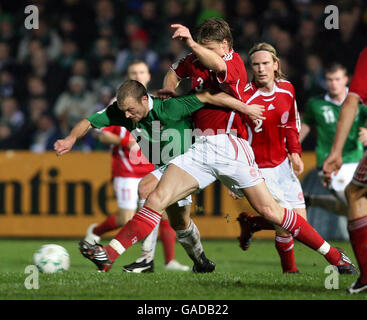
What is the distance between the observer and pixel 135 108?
5996 mm

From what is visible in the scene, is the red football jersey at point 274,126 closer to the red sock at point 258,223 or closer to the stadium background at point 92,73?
the red sock at point 258,223

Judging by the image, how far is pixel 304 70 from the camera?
12531mm

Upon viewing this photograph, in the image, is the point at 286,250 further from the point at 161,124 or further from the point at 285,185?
the point at 161,124

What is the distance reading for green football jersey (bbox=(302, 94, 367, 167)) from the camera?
9422 millimetres

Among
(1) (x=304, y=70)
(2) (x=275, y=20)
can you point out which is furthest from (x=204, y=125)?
(2) (x=275, y=20)

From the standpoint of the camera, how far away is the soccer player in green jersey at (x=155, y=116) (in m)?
6.01

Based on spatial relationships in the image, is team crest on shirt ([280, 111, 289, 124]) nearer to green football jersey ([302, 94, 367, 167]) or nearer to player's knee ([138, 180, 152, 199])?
player's knee ([138, 180, 152, 199])

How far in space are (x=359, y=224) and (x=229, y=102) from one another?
4.63ft

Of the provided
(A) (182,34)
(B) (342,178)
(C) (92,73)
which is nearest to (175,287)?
(A) (182,34)

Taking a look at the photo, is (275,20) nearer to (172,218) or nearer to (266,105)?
(266,105)

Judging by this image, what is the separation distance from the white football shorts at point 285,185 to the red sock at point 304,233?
0.85 meters

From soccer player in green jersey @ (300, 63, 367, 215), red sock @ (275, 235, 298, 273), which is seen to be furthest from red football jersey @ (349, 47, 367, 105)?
soccer player in green jersey @ (300, 63, 367, 215)

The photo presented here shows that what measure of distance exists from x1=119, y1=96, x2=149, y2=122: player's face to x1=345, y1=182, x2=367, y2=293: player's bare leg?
5.48 ft

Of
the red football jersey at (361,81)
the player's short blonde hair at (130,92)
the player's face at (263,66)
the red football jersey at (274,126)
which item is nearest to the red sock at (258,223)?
the red football jersey at (274,126)
